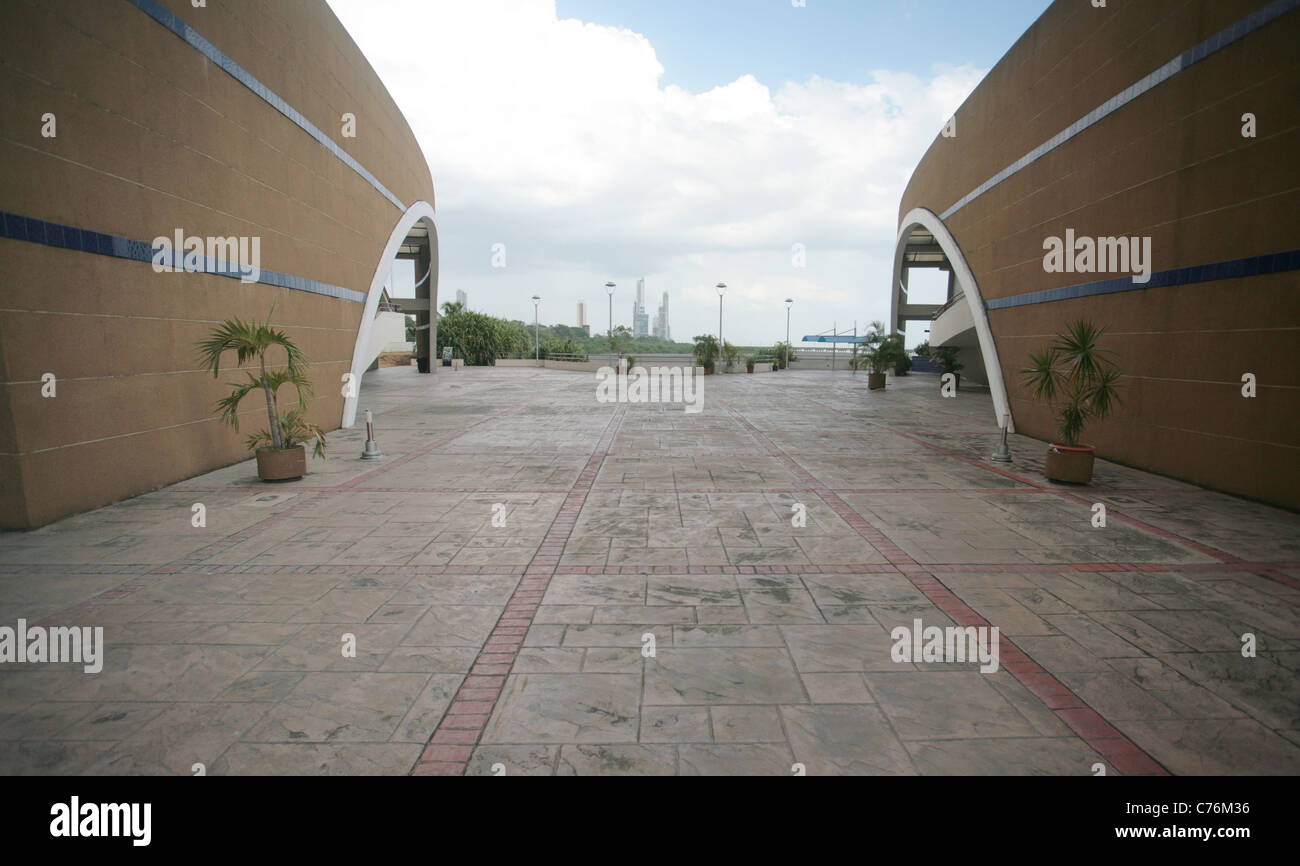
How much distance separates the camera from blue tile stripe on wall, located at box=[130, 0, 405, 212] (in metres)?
8.15

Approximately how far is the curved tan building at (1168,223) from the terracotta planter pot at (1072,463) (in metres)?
1.51

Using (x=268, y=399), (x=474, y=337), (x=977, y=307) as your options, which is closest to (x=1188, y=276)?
(x=977, y=307)

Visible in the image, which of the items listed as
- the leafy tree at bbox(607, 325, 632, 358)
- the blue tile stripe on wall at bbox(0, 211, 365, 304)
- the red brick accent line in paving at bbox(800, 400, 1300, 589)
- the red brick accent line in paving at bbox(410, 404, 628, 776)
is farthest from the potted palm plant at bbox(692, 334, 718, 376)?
the red brick accent line in paving at bbox(410, 404, 628, 776)

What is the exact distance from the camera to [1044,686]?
3.78m

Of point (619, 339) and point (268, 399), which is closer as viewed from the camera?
point (268, 399)

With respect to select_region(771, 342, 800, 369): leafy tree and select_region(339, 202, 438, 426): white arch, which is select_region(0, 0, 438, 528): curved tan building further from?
select_region(771, 342, 800, 369): leafy tree

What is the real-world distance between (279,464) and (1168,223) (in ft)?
42.2

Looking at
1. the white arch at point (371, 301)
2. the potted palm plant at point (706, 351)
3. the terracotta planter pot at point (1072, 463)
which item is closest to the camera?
the terracotta planter pot at point (1072, 463)

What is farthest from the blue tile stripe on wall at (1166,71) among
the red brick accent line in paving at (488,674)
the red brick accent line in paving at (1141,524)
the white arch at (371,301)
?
the white arch at (371,301)

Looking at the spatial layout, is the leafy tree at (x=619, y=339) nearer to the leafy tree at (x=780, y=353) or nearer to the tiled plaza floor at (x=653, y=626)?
the leafy tree at (x=780, y=353)

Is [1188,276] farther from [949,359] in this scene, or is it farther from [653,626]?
[949,359]

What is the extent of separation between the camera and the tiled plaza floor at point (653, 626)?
3197 mm

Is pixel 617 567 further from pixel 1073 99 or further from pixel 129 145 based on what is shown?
pixel 1073 99
